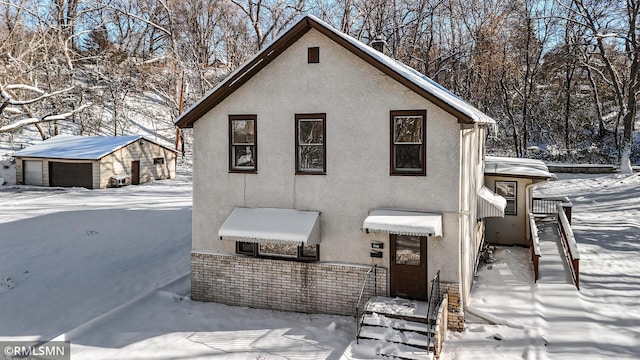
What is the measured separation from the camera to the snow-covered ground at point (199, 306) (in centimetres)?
981

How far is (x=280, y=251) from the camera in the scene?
475 inches

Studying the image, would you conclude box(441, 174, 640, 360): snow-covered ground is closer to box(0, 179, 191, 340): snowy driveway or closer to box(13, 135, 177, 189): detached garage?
box(0, 179, 191, 340): snowy driveway

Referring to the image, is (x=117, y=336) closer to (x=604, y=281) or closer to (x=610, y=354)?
(x=610, y=354)

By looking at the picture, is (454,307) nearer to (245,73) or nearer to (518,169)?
(245,73)

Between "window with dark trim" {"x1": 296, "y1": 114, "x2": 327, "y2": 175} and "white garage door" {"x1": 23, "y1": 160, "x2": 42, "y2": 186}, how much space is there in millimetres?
25743

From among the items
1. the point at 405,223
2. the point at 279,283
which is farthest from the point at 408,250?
the point at 279,283

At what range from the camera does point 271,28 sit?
1406 inches

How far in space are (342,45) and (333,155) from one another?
2.69 metres

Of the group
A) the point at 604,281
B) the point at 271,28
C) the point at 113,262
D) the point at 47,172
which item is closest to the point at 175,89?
the point at 271,28

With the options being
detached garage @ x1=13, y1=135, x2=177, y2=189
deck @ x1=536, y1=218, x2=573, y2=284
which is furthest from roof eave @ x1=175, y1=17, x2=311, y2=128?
detached garage @ x1=13, y1=135, x2=177, y2=189

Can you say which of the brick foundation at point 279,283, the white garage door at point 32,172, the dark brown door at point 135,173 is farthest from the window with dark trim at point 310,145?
the white garage door at point 32,172

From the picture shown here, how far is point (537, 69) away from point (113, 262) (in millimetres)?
37935

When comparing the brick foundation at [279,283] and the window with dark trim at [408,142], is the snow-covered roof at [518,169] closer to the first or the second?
the window with dark trim at [408,142]

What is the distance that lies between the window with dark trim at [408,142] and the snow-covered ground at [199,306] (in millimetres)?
3906
